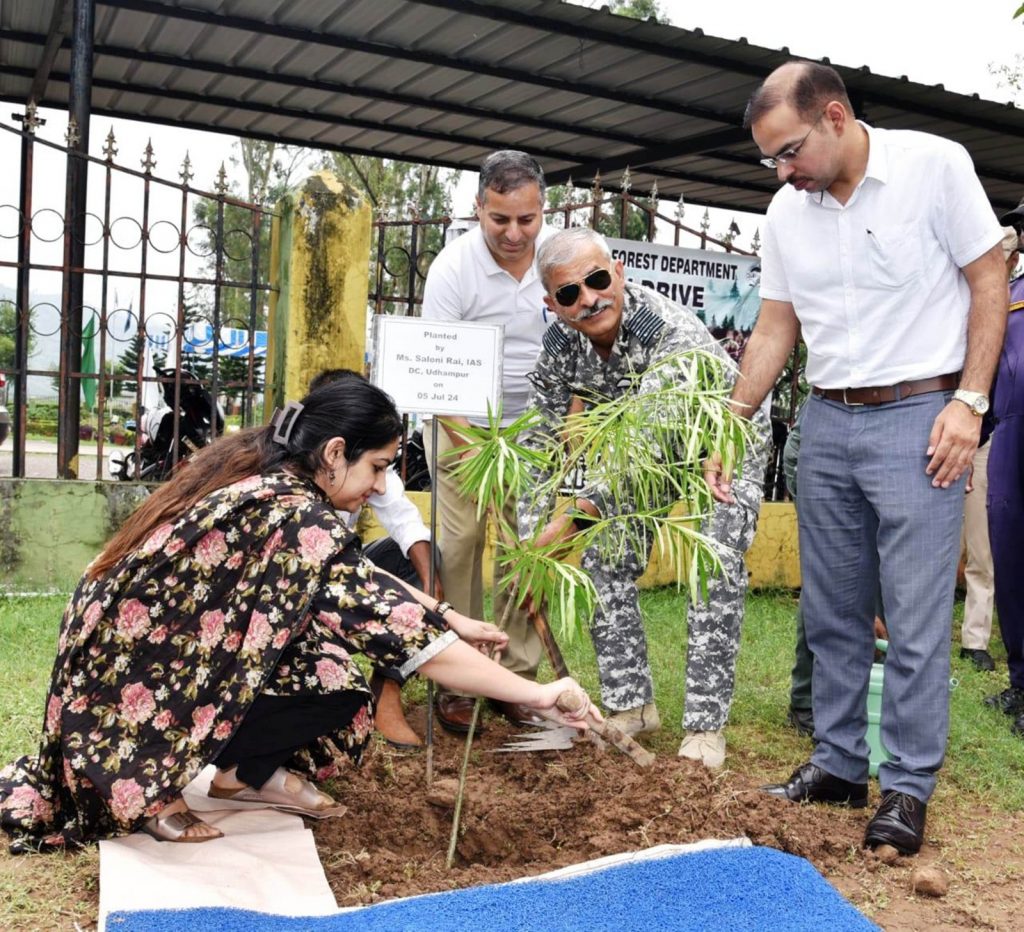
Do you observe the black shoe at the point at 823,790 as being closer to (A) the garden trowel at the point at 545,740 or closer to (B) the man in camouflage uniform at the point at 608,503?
(B) the man in camouflage uniform at the point at 608,503

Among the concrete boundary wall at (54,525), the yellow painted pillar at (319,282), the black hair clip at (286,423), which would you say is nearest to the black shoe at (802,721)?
the black hair clip at (286,423)

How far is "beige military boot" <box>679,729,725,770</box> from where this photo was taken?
3.52 metres

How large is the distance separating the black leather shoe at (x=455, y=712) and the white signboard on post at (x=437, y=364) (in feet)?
4.00

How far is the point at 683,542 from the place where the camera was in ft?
9.32

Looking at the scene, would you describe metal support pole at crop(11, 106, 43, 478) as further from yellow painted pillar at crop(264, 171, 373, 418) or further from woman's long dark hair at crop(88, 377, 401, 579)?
woman's long dark hair at crop(88, 377, 401, 579)

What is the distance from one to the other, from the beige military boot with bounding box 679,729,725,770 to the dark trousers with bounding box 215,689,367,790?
1.13 m

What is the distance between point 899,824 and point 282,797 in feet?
5.52

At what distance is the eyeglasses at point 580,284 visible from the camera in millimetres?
3289

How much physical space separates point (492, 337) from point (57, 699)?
159cm

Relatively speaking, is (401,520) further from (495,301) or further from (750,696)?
(750,696)

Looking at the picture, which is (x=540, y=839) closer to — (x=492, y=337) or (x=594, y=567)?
(x=594, y=567)

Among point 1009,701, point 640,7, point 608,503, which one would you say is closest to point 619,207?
point 1009,701

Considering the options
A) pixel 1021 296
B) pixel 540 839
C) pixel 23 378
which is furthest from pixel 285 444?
pixel 23 378

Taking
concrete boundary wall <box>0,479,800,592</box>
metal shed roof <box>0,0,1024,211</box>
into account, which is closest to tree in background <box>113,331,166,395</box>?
concrete boundary wall <box>0,479,800,592</box>
